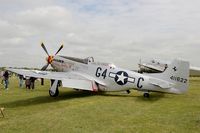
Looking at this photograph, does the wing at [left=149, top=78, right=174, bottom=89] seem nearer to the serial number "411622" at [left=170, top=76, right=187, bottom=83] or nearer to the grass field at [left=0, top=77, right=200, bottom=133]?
the serial number "411622" at [left=170, top=76, right=187, bottom=83]

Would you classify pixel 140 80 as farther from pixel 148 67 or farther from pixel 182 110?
pixel 148 67

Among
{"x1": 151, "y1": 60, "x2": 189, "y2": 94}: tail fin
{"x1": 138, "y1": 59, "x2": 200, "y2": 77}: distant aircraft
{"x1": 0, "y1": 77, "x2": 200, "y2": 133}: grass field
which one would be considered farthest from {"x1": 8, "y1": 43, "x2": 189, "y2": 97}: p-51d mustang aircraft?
{"x1": 138, "y1": 59, "x2": 200, "y2": 77}: distant aircraft

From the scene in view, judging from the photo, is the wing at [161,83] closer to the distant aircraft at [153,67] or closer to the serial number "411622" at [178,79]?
the serial number "411622" at [178,79]

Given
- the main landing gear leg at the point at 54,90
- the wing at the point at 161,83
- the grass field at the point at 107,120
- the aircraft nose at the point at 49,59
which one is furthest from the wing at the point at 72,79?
the grass field at the point at 107,120

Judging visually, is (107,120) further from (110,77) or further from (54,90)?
(54,90)

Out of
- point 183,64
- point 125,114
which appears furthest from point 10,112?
point 183,64

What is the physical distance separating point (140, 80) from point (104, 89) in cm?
273

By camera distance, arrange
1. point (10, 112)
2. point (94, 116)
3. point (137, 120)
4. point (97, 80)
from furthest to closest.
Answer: point (97, 80) < point (10, 112) < point (94, 116) < point (137, 120)

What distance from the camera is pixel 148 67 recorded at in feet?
165

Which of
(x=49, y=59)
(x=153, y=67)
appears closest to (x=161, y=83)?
(x=49, y=59)

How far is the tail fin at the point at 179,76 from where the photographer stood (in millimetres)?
17812

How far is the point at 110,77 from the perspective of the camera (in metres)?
19.9

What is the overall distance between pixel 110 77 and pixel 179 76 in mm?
4374

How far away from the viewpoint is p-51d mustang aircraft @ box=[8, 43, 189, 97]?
17.9m
